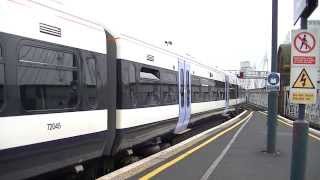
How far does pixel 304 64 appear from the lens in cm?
706

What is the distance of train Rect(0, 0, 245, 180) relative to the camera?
6789 millimetres

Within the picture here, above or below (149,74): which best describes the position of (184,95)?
below

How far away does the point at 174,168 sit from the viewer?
34.8 ft

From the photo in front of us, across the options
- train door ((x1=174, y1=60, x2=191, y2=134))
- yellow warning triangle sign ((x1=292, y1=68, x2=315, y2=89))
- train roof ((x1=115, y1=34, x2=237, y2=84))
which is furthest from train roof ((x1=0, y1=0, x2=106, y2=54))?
train door ((x1=174, y1=60, x2=191, y2=134))

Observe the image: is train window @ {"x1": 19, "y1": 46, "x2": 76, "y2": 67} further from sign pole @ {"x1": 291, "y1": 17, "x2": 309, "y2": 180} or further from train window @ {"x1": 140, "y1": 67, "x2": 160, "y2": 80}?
train window @ {"x1": 140, "y1": 67, "x2": 160, "y2": 80}

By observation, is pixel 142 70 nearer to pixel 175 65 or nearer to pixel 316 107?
pixel 175 65

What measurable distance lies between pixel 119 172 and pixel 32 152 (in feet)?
8.19

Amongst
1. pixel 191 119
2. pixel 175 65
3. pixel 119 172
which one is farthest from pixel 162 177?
pixel 191 119

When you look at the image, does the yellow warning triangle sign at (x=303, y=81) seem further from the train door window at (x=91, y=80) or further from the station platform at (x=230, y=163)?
the train door window at (x=91, y=80)

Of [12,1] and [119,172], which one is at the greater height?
[12,1]

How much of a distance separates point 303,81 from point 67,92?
3459 mm

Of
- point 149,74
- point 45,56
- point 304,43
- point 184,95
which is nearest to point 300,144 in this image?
point 304,43

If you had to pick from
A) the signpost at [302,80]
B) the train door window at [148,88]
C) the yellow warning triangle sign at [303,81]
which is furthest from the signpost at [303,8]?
the train door window at [148,88]

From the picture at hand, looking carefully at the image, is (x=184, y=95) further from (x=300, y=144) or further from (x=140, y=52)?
(x=300, y=144)
